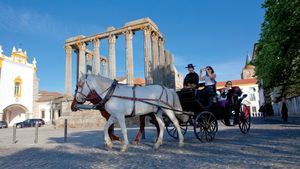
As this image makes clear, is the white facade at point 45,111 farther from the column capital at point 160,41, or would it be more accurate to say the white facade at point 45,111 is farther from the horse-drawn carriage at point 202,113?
the horse-drawn carriage at point 202,113

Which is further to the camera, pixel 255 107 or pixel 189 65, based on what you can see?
pixel 255 107

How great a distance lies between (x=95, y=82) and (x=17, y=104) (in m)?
43.2

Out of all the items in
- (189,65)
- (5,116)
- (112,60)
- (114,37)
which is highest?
(114,37)

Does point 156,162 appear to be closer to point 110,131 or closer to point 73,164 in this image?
point 73,164

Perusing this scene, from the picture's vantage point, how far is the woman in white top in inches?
286

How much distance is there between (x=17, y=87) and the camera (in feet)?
142

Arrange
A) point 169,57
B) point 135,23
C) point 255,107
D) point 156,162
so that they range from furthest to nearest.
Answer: point 255,107
point 169,57
point 135,23
point 156,162

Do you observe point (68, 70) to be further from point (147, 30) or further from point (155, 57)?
point (147, 30)

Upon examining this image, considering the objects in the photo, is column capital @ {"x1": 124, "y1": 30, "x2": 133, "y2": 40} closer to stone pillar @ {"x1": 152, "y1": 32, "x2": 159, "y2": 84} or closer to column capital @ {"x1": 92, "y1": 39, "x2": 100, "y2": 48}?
stone pillar @ {"x1": 152, "y1": 32, "x2": 159, "y2": 84}

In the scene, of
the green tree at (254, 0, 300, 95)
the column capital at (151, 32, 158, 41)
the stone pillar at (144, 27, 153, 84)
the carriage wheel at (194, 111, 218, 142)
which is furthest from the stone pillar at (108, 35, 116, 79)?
the carriage wheel at (194, 111, 218, 142)

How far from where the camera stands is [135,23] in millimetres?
29422

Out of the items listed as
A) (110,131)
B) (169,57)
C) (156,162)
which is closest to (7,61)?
(169,57)

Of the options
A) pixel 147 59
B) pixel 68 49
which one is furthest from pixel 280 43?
pixel 68 49

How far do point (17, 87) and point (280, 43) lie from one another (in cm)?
4393
